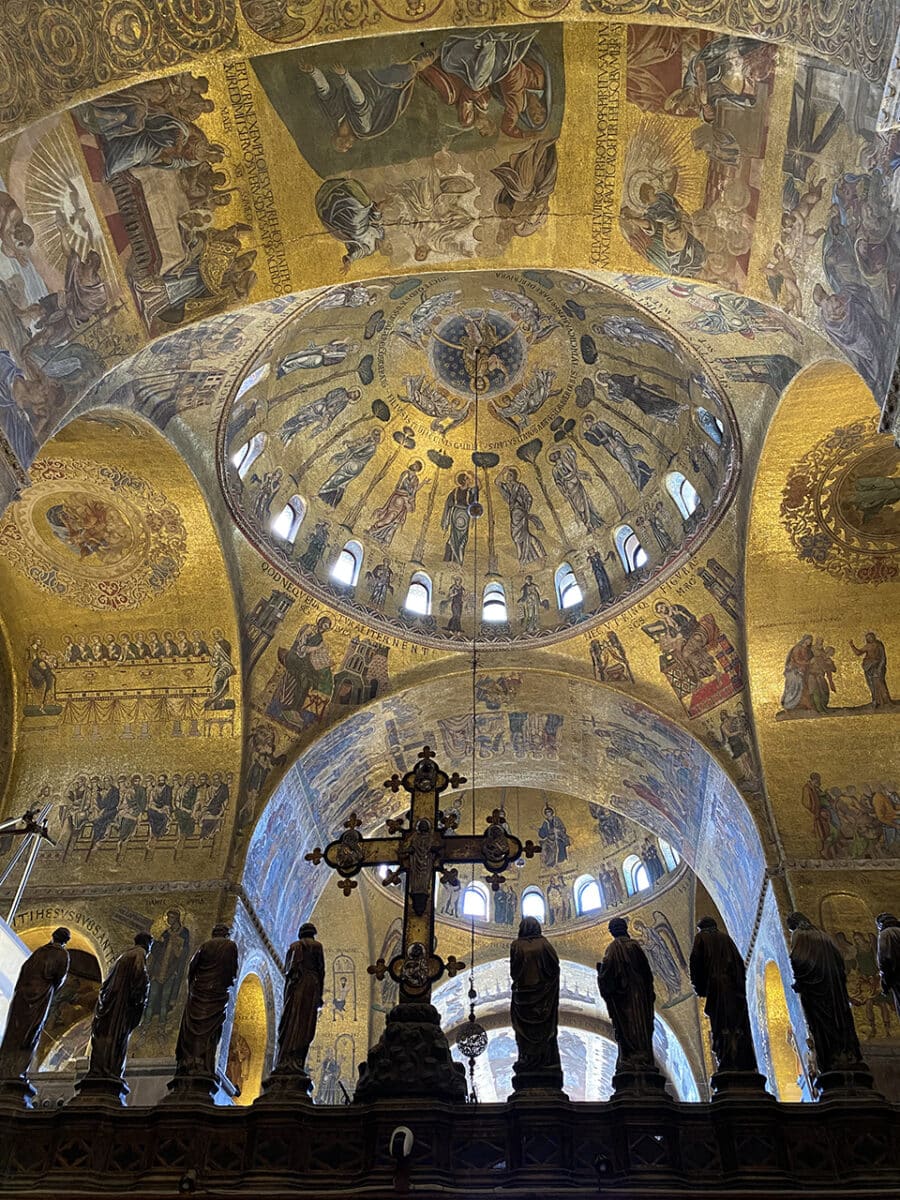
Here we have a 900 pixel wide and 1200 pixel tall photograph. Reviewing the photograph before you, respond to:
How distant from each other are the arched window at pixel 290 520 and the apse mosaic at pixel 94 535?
6.96 ft

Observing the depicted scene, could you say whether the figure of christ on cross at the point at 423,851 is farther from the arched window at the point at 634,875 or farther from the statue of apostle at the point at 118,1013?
the arched window at the point at 634,875

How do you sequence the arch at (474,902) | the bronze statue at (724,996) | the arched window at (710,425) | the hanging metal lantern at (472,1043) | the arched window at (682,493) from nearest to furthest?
1. the bronze statue at (724,996)
2. the arched window at (710,425)
3. the arched window at (682,493)
4. the hanging metal lantern at (472,1043)
5. the arch at (474,902)

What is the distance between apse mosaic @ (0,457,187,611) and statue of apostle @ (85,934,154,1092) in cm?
914

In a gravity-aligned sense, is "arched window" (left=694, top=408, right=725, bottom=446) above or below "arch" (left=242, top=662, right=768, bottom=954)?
above

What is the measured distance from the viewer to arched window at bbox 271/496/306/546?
1745cm

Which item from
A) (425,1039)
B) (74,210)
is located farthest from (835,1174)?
(74,210)

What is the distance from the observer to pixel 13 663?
16.4m

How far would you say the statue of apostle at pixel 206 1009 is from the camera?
21.5 ft

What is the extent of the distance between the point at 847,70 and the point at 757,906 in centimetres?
1165

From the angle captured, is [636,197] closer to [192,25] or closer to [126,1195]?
[192,25]

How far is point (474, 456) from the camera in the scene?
1939cm

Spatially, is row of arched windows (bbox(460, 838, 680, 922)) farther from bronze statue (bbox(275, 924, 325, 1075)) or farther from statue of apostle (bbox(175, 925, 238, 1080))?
statue of apostle (bbox(175, 925, 238, 1080))

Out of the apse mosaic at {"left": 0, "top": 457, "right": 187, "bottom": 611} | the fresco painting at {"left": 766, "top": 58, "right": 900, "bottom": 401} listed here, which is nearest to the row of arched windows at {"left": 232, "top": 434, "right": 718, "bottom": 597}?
the apse mosaic at {"left": 0, "top": 457, "right": 187, "bottom": 611}

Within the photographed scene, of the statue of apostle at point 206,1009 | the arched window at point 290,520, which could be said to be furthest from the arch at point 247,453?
the statue of apostle at point 206,1009
